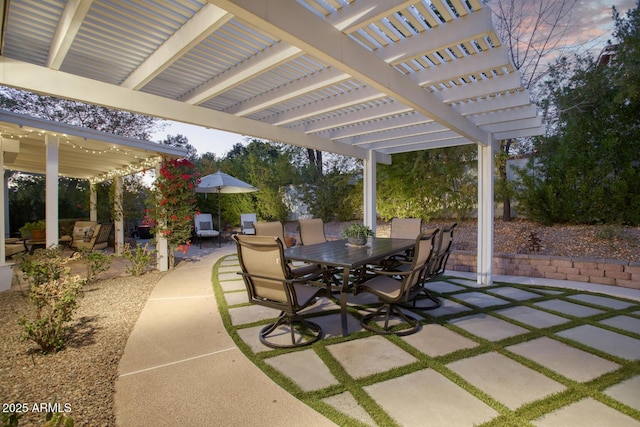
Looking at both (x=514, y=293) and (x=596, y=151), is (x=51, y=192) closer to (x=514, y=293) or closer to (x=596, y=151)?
(x=514, y=293)

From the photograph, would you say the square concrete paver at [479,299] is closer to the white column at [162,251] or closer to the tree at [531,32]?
the tree at [531,32]

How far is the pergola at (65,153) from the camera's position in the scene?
4855 mm

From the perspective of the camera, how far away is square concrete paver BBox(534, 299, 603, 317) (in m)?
3.78

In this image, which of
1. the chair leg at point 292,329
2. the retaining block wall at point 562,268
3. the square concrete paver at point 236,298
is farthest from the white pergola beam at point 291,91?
the retaining block wall at point 562,268

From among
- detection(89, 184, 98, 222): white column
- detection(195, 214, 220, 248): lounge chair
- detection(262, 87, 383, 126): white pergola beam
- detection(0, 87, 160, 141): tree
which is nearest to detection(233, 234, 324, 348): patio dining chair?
detection(262, 87, 383, 126): white pergola beam

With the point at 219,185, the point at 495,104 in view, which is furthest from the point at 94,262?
the point at 495,104

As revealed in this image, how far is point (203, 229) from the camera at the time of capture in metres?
10.5

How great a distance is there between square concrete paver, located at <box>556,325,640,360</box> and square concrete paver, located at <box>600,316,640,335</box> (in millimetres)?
248

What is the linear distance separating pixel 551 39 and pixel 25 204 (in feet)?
57.4

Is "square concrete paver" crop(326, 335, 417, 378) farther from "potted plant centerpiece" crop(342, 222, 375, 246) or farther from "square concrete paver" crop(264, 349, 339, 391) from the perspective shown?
"potted plant centerpiece" crop(342, 222, 375, 246)

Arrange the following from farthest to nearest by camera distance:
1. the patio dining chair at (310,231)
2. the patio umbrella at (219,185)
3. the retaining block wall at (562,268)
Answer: the patio umbrella at (219,185) < the patio dining chair at (310,231) < the retaining block wall at (562,268)

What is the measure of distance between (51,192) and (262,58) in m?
4.17

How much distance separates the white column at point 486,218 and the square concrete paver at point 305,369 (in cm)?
369

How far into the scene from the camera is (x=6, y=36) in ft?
8.86
